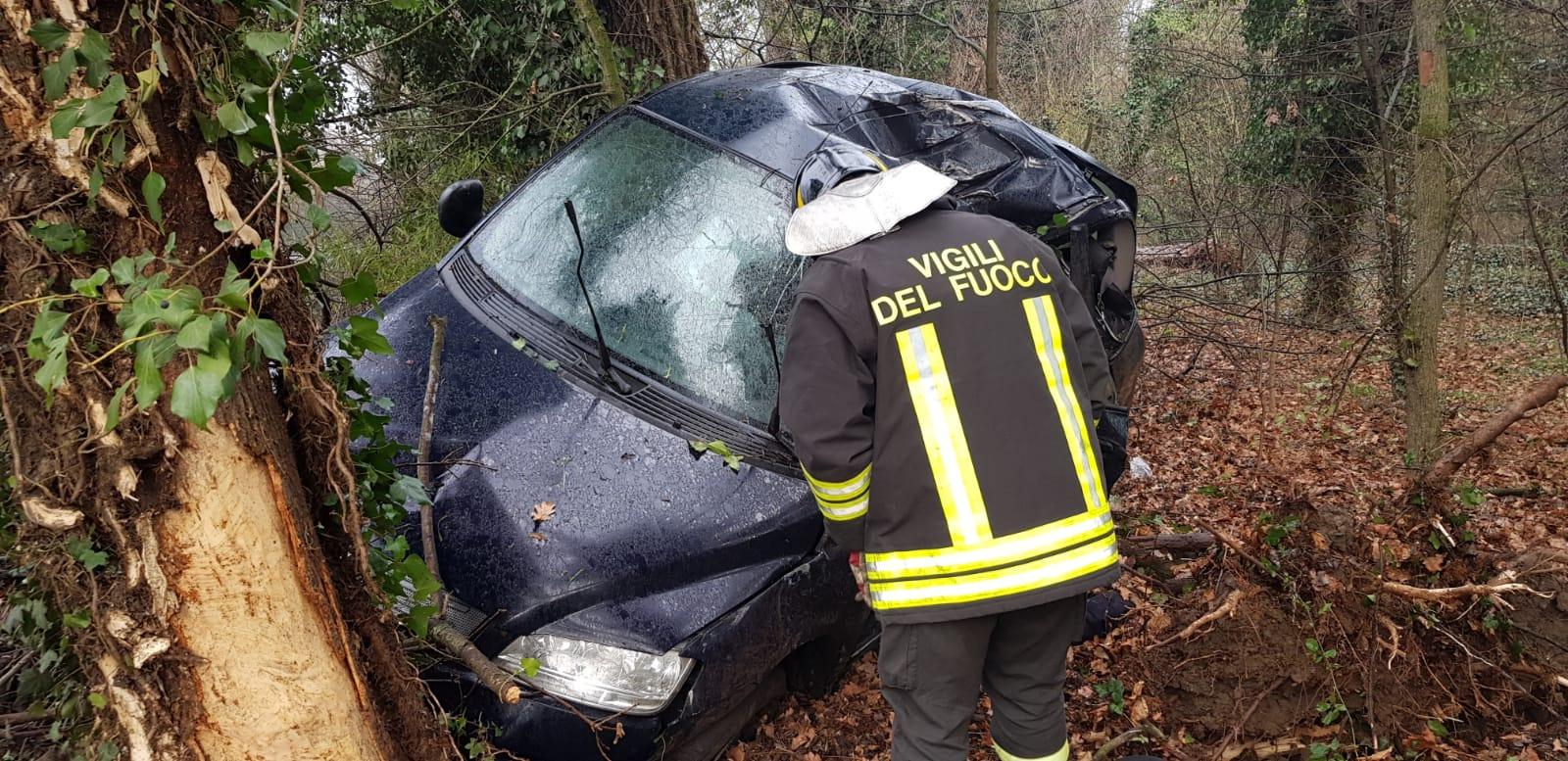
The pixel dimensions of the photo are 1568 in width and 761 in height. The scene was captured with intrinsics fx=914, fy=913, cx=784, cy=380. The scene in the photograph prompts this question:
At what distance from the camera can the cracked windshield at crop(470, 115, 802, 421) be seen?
9.26 feet

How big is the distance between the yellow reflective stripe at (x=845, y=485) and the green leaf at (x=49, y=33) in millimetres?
1475

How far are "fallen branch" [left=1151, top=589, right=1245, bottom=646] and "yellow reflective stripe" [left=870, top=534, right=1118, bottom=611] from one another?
43.5 inches

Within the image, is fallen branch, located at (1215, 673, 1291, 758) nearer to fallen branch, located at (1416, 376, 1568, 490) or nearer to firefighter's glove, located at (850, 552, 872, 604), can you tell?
fallen branch, located at (1416, 376, 1568, 490)

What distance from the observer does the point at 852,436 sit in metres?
2.01

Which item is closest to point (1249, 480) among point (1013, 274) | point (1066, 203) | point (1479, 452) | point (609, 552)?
point (1479, 452)

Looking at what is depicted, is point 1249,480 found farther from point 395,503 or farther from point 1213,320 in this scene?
point 395,503

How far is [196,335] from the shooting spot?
3.88ft

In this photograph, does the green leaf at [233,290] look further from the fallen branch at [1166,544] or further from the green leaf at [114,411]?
the fallen branch at [1166,544]

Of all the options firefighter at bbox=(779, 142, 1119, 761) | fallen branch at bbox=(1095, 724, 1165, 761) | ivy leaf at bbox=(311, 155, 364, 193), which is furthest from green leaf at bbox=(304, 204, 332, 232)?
fallen branch at bbox=(1095, 724, 1165, 761)

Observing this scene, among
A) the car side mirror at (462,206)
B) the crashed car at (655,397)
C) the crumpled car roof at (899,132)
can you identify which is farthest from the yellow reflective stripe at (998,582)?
the car side mirror at (462,206)

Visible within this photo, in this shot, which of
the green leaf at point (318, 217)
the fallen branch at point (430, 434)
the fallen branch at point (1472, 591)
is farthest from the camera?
the fallen branch at point (1472, 591)

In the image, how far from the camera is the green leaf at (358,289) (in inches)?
64.2

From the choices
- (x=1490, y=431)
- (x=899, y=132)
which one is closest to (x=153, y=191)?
(x=899, y=132)

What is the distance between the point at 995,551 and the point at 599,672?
1001mm
